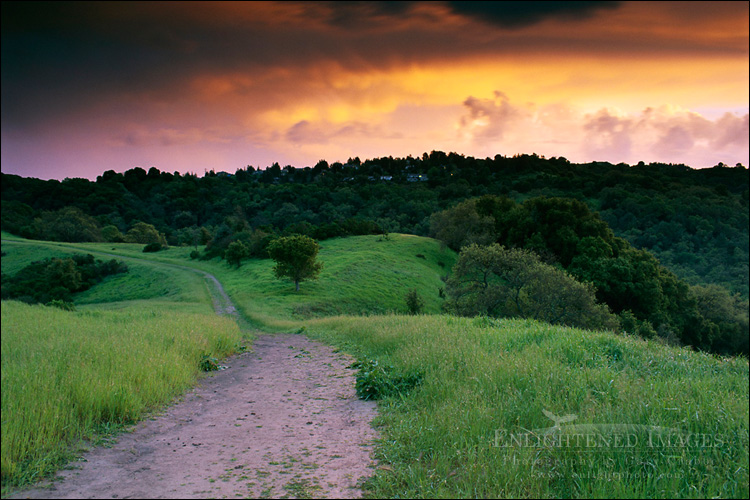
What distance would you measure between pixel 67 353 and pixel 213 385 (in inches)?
132

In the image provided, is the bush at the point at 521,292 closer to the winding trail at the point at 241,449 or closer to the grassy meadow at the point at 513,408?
the grassy meadow at the point at 513,408

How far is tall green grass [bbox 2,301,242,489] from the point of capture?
431 centimetres

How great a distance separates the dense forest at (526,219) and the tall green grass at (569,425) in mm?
7365

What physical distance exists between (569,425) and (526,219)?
225ft

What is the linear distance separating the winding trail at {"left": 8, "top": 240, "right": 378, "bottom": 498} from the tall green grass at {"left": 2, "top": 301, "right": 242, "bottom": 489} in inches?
13.4

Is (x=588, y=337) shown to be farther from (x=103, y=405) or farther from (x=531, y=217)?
(x=531, y=217)

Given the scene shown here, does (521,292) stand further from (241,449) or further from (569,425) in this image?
(241,449)

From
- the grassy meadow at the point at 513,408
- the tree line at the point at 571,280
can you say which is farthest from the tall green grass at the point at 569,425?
the tree line at the point at 571,280

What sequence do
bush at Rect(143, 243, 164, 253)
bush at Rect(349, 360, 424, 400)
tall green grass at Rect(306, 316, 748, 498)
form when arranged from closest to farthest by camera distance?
tall green grass at Rect(306, 316, 748, 498), bush at Rect(349, 360, 424, 400), bush at Rect(143, 243, 164, 253)

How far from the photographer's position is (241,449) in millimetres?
5457

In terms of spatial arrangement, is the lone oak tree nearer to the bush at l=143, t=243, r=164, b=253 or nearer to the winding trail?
the bush at l=143, t=243, r=164, b=253

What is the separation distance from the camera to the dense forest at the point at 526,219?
31266 millimetres

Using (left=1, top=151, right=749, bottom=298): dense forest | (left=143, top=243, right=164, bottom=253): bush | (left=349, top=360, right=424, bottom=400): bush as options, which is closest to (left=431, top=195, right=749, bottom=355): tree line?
(left=1, top=151, right=749, bottom=298): dense forest

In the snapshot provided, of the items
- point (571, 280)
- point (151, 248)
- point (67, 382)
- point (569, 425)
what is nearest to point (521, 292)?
point (571, 280)
